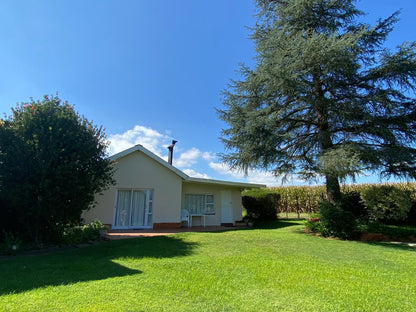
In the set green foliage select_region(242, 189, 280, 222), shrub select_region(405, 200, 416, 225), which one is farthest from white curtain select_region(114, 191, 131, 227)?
shrub select_region(405, 200, 416, 225)

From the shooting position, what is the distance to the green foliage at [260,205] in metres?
16.9

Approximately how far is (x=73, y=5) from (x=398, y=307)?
43.2ft

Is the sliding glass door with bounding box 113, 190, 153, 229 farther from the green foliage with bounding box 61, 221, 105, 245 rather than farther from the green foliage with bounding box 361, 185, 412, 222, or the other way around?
the green foliage with bounding box 361, 185, 412, 222

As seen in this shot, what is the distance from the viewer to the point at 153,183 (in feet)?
41.5

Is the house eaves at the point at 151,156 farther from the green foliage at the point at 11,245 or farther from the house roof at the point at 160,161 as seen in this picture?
the green foliage at the point at 11,245

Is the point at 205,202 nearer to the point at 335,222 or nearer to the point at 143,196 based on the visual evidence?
the point at 143,196

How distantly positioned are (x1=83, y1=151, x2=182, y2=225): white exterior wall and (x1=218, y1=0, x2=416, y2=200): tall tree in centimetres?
400

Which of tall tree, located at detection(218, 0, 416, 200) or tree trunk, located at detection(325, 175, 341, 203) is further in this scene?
tree trunk, located at detection(325, 175, 341, 203)

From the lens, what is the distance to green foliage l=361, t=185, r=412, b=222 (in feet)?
34.1

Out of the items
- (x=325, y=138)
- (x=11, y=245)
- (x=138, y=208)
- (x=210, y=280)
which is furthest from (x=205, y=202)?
(x=210, y=280)

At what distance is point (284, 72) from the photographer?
10625 mm

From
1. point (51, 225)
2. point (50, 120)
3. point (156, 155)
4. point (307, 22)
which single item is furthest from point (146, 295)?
point (307, 22)

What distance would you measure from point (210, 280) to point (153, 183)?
889 centimetres

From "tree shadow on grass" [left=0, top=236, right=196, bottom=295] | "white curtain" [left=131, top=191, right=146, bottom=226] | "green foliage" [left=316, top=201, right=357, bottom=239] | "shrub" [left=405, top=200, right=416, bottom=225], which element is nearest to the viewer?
"tree shadow on grass" [left=0, top=236, right=196, bottom=295]
